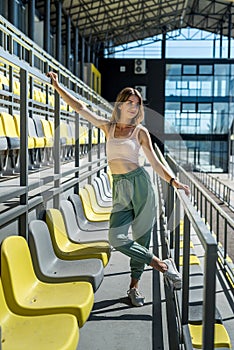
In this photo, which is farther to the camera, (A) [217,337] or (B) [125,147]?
(B) [125,147]

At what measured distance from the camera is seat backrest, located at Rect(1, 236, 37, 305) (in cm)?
184

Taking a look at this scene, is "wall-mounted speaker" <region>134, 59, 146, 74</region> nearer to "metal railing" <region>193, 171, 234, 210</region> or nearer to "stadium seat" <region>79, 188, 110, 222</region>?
"metal railing" <region>193, 171, 234, 210</region>

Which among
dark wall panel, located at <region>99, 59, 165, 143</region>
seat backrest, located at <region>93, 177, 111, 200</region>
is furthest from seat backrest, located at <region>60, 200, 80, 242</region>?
dark wall panel, located at <region>99, 59, 165, 143</region>

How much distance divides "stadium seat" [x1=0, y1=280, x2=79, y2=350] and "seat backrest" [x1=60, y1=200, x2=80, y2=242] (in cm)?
113

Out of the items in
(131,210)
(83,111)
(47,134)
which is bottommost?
(131,210)

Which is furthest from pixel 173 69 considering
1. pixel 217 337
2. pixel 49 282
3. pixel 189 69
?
pixel 49 282

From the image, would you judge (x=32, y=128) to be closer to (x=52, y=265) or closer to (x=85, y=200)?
(x=85, y=200)

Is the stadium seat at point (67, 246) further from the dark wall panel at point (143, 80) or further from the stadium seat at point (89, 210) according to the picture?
the dark wall panel at point (143, 80)

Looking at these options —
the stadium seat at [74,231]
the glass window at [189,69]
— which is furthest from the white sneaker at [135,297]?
the glass window at [189,69]

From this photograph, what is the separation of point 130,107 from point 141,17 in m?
18.7

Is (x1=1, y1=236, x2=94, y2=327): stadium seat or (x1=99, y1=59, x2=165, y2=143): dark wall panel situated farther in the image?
(x1=99, y1=59, x2=165, y2=143): dark wall panel

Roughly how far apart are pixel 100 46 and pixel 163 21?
297 cm

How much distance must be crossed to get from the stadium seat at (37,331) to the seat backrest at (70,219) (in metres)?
1.13

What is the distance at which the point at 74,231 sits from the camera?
10.2 ft
